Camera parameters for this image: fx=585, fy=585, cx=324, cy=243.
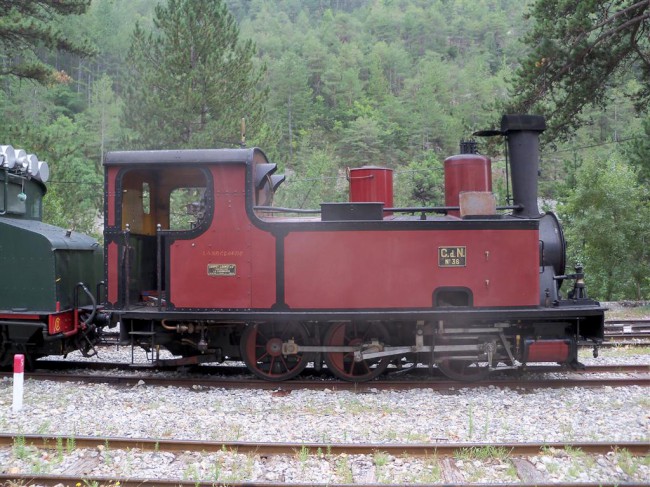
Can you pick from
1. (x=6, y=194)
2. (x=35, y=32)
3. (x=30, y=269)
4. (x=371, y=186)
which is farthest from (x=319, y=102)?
(x=30, y=269)

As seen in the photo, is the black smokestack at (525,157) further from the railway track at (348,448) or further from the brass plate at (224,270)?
the brass plate at (224,270)

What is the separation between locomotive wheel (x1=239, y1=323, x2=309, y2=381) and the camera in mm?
7188

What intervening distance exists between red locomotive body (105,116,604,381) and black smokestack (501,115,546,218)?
24.7 inches

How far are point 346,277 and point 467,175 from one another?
2067mm

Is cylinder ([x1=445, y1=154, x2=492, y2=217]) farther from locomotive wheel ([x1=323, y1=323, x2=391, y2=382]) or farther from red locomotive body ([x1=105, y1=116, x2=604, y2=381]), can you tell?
Result: locomotive wheel ([x1=323, y1=323, x2=391, y2=382])

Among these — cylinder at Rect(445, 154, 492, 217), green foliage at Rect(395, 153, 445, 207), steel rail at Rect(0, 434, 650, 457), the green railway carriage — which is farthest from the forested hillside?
steel rail at Rect(0, 434, 650, 457)

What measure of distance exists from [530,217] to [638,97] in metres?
9.04

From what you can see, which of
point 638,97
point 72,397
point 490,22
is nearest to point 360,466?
point 72,397

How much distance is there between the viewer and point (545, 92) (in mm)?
12367

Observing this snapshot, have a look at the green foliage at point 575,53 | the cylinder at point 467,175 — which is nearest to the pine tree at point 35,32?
the green foliage at point 575,53

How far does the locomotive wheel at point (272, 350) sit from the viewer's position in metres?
7.19

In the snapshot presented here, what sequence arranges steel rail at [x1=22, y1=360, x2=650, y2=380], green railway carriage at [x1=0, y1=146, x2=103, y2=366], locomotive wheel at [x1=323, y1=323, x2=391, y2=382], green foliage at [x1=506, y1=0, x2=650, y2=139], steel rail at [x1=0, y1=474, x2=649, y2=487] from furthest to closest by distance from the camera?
green foliage at [x1=506, y1=0, x2=650, y2=139], steel rail at [x1=22, y1=360, x2=650, y2=380], green railway carriage at [x1=0, y1=146, x2=103, y2=366], locomotive wheel at [x1=323, y1=323, x2=391, y2=382], steel rail at [x1=0, y1=474, x2=649, y2=487]

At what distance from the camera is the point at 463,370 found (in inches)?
289

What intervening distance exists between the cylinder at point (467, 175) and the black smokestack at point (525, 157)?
1.35ft
